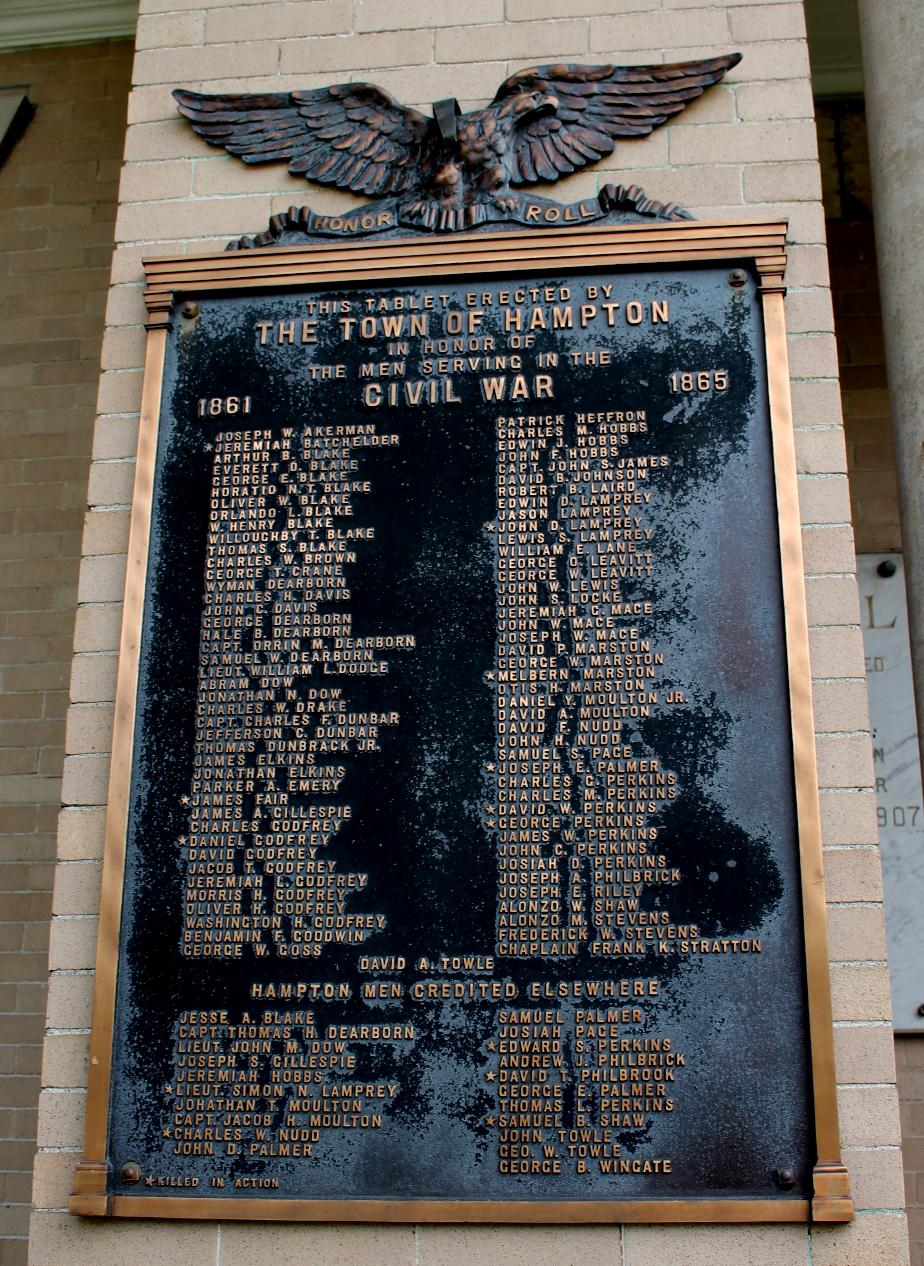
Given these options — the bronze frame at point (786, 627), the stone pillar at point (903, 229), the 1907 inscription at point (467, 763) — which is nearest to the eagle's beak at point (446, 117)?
the bronze frame at point (786, 627)

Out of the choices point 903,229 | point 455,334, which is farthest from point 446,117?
point 903,229

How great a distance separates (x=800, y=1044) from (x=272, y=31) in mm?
4090

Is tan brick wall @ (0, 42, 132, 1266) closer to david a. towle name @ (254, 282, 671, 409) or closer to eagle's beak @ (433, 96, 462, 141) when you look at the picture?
david a. towle name @ (254, 282, 671, 409)

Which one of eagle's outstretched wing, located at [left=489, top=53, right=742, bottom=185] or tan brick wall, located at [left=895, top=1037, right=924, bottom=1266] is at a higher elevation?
eagle's outstretched wing, located at [left=489, top=53, right=742, bottom=185]

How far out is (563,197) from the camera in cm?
475

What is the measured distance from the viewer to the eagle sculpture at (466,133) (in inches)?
187

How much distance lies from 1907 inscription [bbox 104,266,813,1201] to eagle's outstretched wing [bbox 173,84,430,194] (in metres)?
0.53

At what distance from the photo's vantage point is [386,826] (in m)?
4.03

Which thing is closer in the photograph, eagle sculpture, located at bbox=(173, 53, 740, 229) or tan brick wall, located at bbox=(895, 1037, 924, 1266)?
eagle sculpture, located at bbox=(173, 53, 740, 229)

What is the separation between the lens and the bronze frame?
363 cm

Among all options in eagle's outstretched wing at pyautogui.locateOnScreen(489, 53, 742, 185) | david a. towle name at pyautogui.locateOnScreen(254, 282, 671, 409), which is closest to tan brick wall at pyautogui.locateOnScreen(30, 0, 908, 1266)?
eagle's outstretched wing at pyautogui.locateOnScreen(489, 53, 742, 185)

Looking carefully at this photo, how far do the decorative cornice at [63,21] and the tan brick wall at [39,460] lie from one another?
7 cm

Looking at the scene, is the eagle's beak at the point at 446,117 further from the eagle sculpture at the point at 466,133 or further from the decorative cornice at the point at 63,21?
the decorative cornice at the point at 63,21

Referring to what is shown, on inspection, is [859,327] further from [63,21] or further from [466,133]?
[63,21]
